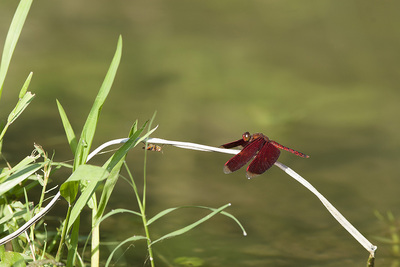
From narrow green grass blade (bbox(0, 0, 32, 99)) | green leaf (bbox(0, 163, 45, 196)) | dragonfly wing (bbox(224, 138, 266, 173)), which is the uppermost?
dragonfly wing (bbox(224, 138, 266, 173))

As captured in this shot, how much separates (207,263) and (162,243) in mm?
73

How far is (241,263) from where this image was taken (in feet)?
2.42

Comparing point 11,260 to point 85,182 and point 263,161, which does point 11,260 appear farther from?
point 263,161

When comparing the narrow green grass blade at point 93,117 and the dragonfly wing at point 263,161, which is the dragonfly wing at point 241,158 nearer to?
the dragonfly wing at point 263,161

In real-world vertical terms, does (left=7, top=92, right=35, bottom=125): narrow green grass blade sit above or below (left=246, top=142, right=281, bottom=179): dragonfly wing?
below

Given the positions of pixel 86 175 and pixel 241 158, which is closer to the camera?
pixel 86 175

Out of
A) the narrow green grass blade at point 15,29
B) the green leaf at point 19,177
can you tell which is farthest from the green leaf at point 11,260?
the narrow green grass blade at point 15,29

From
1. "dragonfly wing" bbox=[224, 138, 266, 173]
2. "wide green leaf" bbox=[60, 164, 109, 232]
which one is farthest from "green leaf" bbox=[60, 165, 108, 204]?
"dragonfly wing" bbox=[224, 138, 266, 173]

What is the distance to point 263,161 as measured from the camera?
482mm

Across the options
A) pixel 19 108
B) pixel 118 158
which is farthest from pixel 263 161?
pixel 19 108

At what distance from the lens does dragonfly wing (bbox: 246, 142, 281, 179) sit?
0.48m

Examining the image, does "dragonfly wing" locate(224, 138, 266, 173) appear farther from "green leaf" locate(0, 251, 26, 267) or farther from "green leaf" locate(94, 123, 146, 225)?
"green leaf" locate(0, 251, 26, 267)

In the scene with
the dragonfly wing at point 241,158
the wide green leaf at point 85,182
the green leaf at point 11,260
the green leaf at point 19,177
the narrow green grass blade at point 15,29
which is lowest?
the green leaf at point 11,260

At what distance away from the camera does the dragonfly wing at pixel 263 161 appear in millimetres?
478
